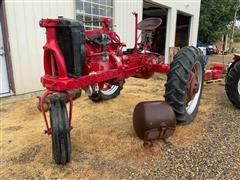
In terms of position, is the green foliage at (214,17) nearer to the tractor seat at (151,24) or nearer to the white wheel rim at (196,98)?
the tractor seat at (151,24)

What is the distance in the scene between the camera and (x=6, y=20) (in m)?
4.95

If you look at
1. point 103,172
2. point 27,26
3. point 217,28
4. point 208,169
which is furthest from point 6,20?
point 217,28

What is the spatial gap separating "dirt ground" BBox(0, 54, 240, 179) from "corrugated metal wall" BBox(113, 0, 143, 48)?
3.99 meters

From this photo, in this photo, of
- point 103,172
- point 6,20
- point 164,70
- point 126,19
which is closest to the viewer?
point 103,172

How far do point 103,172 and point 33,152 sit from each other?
0.97m

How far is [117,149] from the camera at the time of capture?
10.0 ft

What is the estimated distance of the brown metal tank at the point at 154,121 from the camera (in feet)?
9.73

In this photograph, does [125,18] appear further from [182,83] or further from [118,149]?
[118,149]

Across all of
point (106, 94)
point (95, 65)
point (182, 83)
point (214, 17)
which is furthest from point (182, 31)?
point (95, 65)

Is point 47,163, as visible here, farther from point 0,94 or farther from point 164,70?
point 0,94

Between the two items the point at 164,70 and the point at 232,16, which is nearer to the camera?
the point at 164,70

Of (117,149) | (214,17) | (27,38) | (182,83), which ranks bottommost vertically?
(117,149)

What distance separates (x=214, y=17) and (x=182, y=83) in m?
20.0

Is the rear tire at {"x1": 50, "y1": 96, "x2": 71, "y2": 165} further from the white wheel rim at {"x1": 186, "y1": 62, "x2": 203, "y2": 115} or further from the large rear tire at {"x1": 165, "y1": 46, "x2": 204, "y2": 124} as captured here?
the white wheel rim at {"x1": 186, "y1": 62, "x2": 203, "y2": 115}
